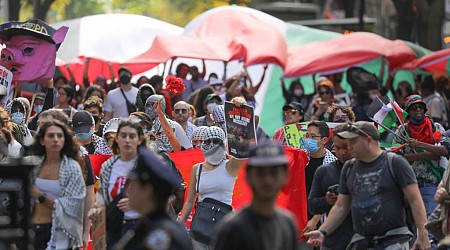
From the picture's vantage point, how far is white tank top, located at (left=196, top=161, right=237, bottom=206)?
1121cm

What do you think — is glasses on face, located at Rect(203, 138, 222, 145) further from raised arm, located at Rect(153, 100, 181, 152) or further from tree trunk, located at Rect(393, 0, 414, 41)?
tree trunk, located at Rect(393, 0, 414, 41)

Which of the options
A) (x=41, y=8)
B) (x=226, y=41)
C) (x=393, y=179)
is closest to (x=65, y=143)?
(x=393, y=179)

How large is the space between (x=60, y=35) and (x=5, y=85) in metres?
1.55

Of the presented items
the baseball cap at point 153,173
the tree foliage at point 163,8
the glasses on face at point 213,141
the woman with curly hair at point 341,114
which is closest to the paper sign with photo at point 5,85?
the glasses on face at point 213,141

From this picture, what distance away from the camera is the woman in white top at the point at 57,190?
9.69 m

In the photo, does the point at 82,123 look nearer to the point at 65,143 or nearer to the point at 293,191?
the point at 293,191

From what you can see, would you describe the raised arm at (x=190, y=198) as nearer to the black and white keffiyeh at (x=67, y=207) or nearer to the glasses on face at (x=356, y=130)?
the black and white keffiyeh at (x=67, y=207)

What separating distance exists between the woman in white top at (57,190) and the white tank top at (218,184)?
1.68 metres

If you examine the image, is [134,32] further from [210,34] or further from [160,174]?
[160,174]

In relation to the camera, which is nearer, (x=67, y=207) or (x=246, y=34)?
(x=67, y=207)

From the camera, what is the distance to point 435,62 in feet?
70.0

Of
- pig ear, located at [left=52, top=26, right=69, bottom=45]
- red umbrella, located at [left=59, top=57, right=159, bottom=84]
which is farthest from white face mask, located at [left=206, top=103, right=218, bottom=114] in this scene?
red umbrella, located at [left=59, top=57, right=159, bottom=84]

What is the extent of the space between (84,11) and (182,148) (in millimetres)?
64651

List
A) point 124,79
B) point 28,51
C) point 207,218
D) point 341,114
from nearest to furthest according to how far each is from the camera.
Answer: point 207,218 → point 341,114 → point 28,51 → point 124,79
